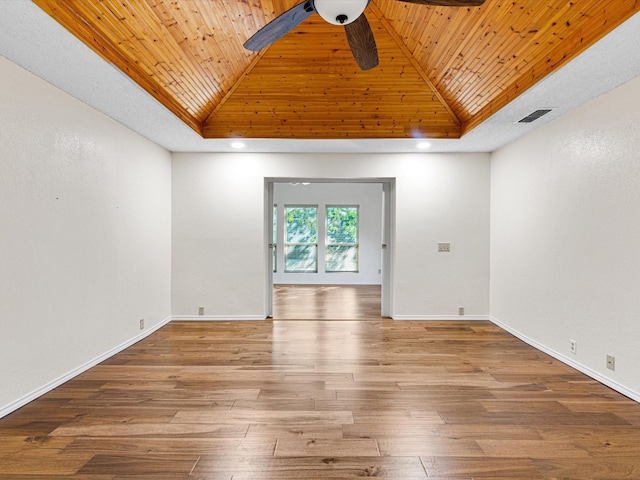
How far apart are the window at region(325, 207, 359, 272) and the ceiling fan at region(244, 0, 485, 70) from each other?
6.44 m

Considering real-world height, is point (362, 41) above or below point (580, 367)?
above

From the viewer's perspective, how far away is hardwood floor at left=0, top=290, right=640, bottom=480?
1790 millimetres

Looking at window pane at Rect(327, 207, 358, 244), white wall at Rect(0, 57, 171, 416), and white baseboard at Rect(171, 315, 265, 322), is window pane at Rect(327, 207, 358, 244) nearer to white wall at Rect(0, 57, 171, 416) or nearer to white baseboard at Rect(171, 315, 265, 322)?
white baseboard at Rect(171, 315, 265, 322)

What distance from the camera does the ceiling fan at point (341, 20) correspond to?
1.71 meters

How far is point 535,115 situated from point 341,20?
99.8 inches

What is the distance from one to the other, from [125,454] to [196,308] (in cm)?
306

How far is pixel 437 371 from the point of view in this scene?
305 cm

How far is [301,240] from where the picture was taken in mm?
8758

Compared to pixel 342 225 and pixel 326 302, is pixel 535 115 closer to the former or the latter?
pixel 326 302

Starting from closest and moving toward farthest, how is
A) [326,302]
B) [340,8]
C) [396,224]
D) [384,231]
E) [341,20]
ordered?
[340,8] → [341,20] → [396,224] → [384,231] → [326,302]

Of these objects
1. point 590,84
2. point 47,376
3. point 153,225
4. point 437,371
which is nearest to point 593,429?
point 437,371

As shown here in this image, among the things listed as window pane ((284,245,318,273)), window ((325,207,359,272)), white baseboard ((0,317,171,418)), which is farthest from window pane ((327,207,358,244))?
white baseboard ((0,317,171,418))

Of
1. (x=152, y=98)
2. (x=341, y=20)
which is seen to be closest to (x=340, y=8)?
(x=341, y=20)

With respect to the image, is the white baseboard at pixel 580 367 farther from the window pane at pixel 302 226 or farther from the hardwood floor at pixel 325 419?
the window pane at pixel 302 226
